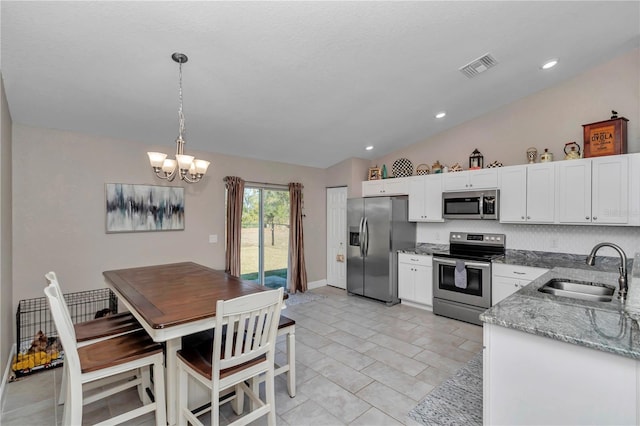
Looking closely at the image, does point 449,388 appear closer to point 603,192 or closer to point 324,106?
point 603,192

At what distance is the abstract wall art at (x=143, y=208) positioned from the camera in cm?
361

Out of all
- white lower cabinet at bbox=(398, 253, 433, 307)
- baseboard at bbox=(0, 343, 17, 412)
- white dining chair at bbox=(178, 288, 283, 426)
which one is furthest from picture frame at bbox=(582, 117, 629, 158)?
baseboard at bbox=(0, 343, 17, 412)

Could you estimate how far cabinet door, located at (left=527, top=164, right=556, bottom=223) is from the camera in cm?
350

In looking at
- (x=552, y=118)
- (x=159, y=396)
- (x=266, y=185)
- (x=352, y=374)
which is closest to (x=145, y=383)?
(x=159, y=396)

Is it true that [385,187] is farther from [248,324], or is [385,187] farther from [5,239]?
[5,239]

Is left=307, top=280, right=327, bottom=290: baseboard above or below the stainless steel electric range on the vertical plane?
below

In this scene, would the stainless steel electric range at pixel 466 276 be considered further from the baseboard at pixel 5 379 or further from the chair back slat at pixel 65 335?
the baseboard at pixel 5 379

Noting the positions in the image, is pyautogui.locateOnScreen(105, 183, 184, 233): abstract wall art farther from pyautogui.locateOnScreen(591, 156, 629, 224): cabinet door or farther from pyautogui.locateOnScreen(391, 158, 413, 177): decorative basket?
pyautogui.locateOnScreen(591, 156, 629, 224): cabinet door

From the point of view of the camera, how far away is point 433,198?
15.0ft

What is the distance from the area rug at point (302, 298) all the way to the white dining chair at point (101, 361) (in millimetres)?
2886

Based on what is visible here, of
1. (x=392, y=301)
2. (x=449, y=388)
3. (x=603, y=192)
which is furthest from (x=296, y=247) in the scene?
(x=603, y=192)

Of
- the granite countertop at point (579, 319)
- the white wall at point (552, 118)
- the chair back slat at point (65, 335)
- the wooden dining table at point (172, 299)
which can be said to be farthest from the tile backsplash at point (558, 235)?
the chair back slat at point (65, 335)

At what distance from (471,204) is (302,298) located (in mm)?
3073

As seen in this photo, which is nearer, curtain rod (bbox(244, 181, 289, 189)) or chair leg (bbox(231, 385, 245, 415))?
chair leg (bbox(231, 385, 245, 415))
